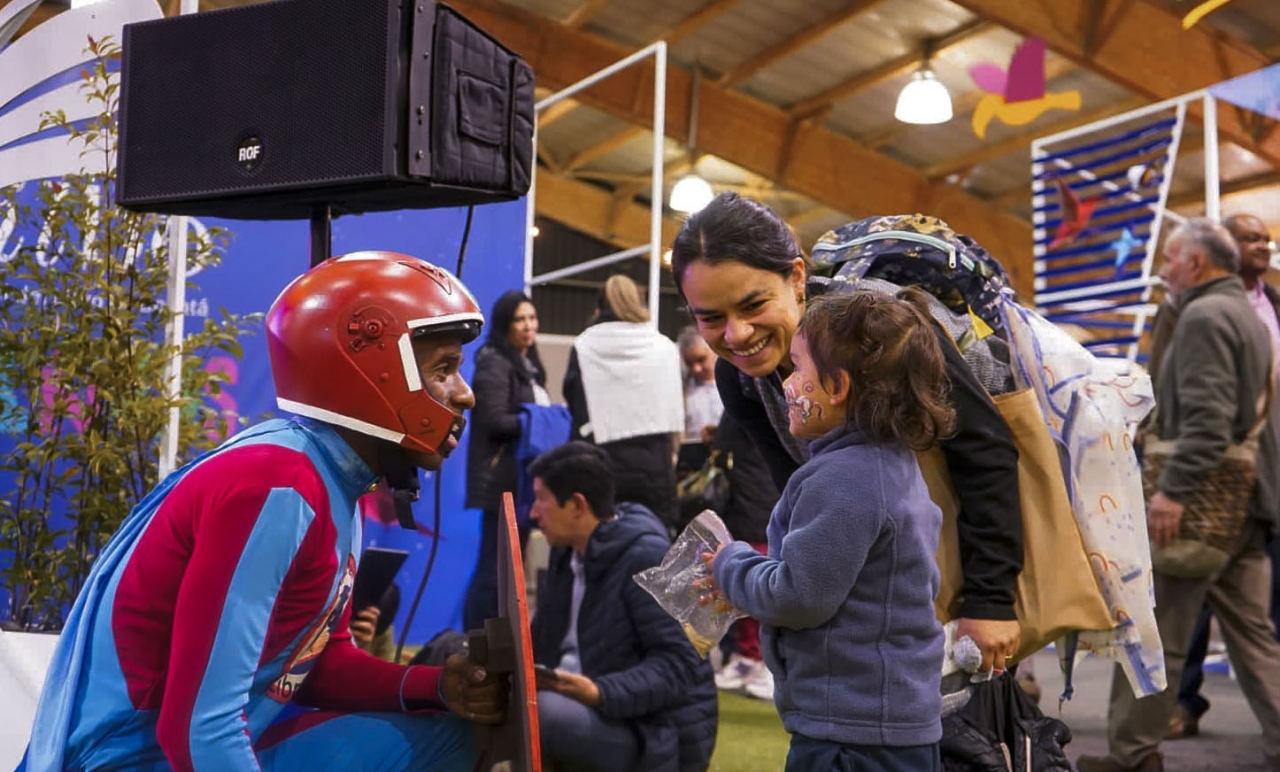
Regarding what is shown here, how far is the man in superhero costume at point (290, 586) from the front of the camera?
1.53 m

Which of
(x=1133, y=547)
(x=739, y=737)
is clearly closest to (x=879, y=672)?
(x=1133, y=547)

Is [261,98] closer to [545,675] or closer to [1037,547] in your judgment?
[545,675]

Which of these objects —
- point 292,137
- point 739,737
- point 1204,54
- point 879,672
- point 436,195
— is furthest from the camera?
point 1204,54

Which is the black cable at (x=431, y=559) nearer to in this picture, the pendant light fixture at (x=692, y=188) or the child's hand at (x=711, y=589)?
the child's hand at (x=711, y=589)

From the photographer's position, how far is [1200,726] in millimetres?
4703

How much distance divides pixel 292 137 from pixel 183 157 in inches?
10.6

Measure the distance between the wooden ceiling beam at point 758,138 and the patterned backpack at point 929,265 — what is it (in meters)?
8.80

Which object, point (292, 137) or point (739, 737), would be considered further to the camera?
point (739, 737)

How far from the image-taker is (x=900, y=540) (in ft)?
5.69

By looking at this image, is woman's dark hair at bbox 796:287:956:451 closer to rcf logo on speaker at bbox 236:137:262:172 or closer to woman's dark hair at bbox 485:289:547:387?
rcf logo on speaker at bbox 236:137:262:172

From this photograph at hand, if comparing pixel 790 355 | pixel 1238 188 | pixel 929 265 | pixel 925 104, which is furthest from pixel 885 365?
pixel 1238 188

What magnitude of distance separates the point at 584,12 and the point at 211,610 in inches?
382

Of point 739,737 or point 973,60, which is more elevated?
point 973,60

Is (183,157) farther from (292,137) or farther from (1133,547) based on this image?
(1133,547)
